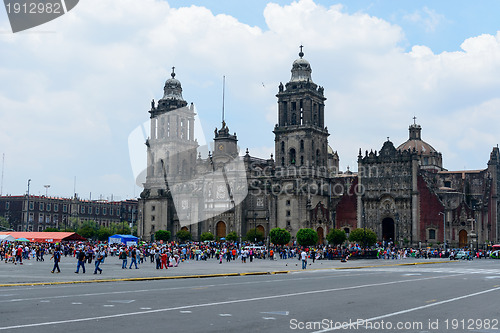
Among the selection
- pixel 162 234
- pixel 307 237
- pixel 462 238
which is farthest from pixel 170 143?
pixel 462 238

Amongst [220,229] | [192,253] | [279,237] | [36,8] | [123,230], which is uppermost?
[36,8]

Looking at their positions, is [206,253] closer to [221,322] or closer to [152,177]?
[221,322]

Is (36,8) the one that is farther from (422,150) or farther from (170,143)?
(422,150)

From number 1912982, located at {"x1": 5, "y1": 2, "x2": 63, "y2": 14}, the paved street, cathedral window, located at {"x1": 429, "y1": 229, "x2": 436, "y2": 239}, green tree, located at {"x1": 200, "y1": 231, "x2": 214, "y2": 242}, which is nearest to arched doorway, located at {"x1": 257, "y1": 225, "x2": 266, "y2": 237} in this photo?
green tree, located at {"x1": 200, "y1": 231, "x2": 214, "y2": 242}

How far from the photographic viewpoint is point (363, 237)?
86500 mm

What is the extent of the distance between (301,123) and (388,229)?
2292 centimetres

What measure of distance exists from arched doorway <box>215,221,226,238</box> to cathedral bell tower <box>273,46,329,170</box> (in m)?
16.0

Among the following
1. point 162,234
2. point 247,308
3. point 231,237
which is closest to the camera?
point 247,308

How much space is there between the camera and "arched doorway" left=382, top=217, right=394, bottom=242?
9719 cm

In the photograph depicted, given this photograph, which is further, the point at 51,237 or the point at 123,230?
the point at 123,230

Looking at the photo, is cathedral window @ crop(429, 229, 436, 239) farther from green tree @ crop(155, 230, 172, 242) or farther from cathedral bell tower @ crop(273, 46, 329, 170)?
green tree @ crop(155, 230, 172, 242)

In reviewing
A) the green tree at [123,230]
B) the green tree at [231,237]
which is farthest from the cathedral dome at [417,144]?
the green tree at [123,230]

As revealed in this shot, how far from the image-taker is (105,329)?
1405cm

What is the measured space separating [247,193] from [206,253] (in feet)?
149
